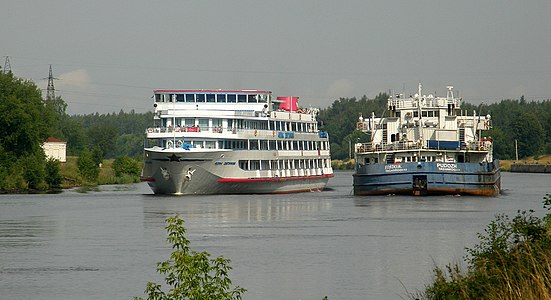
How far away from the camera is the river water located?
102ft

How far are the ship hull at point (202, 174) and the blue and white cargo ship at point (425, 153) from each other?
28.8 ft

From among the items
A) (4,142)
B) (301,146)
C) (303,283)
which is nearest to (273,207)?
(301,146)

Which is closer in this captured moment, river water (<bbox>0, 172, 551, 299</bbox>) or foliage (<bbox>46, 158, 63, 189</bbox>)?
river water (<bbox>0, 172, 551, 299</bbox>)

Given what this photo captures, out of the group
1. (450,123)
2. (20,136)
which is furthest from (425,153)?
(20,136)

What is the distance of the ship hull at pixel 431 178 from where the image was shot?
7019 cm

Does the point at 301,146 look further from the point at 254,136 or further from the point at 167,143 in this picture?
the point at 167,143

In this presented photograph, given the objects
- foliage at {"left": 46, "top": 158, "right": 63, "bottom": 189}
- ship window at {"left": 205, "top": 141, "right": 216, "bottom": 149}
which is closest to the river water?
ship window at {"left": 205, "top": 141, "right": 216, "bottom": 149}

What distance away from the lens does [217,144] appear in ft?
249

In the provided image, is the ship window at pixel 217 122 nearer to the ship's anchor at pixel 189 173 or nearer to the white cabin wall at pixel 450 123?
the ship's anchor at pixel 189 173

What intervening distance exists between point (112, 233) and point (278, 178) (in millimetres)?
36960

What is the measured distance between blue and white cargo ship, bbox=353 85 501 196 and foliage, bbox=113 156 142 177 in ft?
181

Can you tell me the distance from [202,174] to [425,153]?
1684 cm

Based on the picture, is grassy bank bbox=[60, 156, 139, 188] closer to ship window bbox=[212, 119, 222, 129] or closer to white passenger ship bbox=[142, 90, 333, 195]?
white passenger ship bbox=[142, 90, 333, 195]

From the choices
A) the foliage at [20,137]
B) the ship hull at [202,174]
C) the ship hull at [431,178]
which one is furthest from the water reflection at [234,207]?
the foliage at [20,137]
